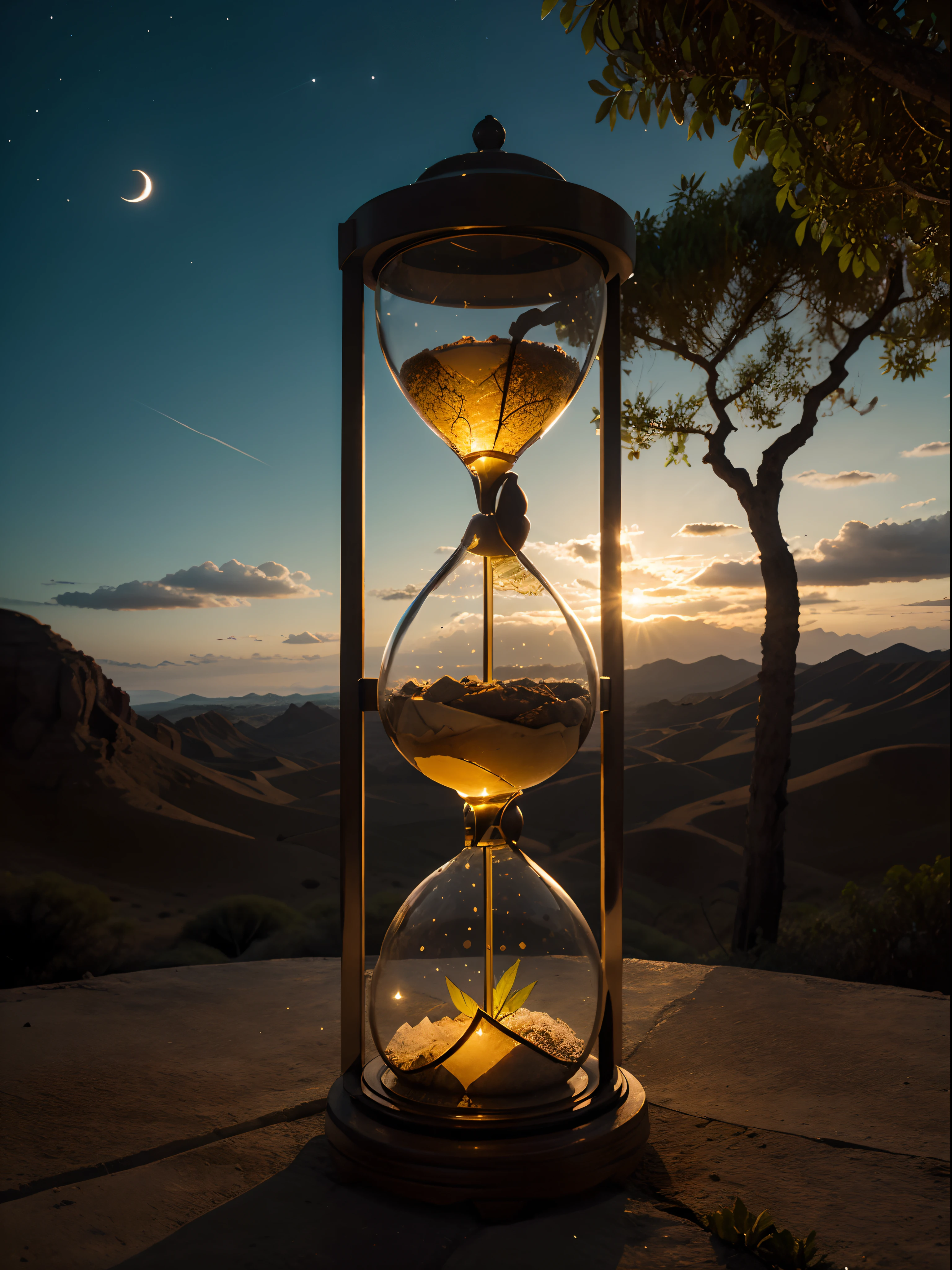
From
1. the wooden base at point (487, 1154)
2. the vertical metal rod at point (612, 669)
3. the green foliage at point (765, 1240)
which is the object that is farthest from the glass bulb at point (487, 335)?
the green foliage at point (765, 1240)

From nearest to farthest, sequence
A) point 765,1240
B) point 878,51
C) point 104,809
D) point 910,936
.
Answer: point 878,51
point 765,1240
point 910,936
point 104,809

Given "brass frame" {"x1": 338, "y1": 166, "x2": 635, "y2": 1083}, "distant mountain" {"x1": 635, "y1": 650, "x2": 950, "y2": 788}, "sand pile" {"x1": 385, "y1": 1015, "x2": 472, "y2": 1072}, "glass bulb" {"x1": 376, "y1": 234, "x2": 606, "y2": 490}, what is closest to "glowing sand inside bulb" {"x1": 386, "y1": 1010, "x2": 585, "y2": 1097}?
"sand pile" {"x1": 385, "y1": 1015, "x2": 472, "y2": 1072}

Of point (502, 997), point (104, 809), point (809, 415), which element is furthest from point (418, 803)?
point (502, 997)

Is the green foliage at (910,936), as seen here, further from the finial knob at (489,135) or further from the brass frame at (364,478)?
the finial knob at (489,135)

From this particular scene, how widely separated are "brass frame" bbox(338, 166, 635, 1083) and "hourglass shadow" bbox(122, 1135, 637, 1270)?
247 mm

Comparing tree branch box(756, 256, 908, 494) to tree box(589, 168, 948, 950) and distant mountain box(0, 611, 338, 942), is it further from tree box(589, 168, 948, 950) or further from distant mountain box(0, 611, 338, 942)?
distant mountain box(0, 611, 338, 942)

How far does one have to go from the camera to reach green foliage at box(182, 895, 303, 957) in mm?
4926

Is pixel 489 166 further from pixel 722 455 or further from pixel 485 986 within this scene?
pixel 722 455

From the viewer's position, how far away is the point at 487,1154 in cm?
143

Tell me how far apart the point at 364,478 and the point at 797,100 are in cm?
103

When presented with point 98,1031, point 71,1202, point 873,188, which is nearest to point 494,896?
point 71,1202

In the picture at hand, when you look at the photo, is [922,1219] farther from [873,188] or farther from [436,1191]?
[873,188]

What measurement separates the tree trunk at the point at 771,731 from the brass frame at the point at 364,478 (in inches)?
126

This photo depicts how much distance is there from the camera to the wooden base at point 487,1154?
1.42 m
